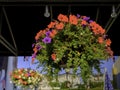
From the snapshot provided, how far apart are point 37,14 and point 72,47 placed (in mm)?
3812

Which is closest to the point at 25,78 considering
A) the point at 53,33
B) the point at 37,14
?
the point at 37,14

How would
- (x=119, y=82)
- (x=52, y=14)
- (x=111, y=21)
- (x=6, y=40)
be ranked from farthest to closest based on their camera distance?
1. (x=119, y=82)
2. (x=6, y=40)
3. (x=111, y=21)
4. (x=52, y=14)

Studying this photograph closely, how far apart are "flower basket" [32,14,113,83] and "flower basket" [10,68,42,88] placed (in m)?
1.98

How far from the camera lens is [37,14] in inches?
253

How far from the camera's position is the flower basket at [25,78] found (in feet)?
15.7

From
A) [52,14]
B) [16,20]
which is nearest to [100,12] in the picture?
[52,14]

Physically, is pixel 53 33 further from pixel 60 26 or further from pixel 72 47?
pixel 72 47

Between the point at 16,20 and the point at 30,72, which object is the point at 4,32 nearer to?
the point at 16,20

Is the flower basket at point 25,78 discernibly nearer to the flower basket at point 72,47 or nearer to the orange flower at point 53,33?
the flower basket at point 72,47

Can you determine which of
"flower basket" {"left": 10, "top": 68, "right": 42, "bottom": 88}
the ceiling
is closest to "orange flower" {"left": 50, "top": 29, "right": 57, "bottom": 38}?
"flower basket" {"left": 10, "top": 68, "right": 42, "bottom": 88}

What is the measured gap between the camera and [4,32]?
764 cm

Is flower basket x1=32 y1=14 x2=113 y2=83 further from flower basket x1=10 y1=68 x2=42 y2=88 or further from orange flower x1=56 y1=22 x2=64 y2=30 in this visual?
flower basket x1=10 y1=68 x2=42 y2=88

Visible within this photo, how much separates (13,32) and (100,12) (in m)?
2.51

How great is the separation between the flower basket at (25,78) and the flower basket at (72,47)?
198 centimetres
